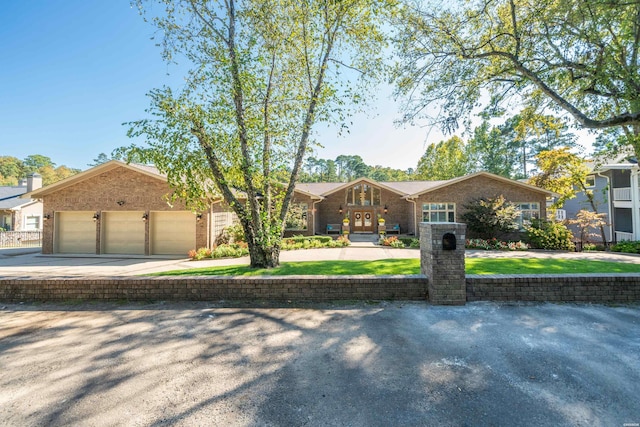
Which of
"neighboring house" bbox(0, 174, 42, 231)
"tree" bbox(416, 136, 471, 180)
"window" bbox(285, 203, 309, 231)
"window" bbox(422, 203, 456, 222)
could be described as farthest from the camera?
"tree" bbox(416, 136, 471, 180)

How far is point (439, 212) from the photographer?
18250mm

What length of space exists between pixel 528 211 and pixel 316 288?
57.4 feet

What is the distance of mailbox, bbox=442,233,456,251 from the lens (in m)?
5.20

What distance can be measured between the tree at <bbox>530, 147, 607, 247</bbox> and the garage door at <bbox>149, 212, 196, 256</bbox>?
21662 millimetres

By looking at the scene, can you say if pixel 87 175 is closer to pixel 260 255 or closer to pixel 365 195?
pixel 260 255

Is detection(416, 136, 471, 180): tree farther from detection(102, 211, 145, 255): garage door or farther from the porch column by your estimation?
detection(102, 211, 145, 255): garage door

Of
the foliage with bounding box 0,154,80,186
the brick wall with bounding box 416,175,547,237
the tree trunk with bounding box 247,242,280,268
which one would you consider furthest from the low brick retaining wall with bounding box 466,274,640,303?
the foliage with bounding box 0,154,80,186

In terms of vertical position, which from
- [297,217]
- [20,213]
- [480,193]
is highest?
[480,193]

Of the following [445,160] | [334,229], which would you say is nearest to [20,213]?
[334,229]

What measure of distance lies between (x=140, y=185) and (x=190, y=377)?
Result: 41.6ft

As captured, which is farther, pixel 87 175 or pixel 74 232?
pixel 74 232

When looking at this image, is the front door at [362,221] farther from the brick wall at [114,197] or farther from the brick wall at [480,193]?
the brick wall at [114,197]

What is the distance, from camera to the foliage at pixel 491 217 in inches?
609

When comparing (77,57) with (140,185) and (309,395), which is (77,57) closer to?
(140,185)
